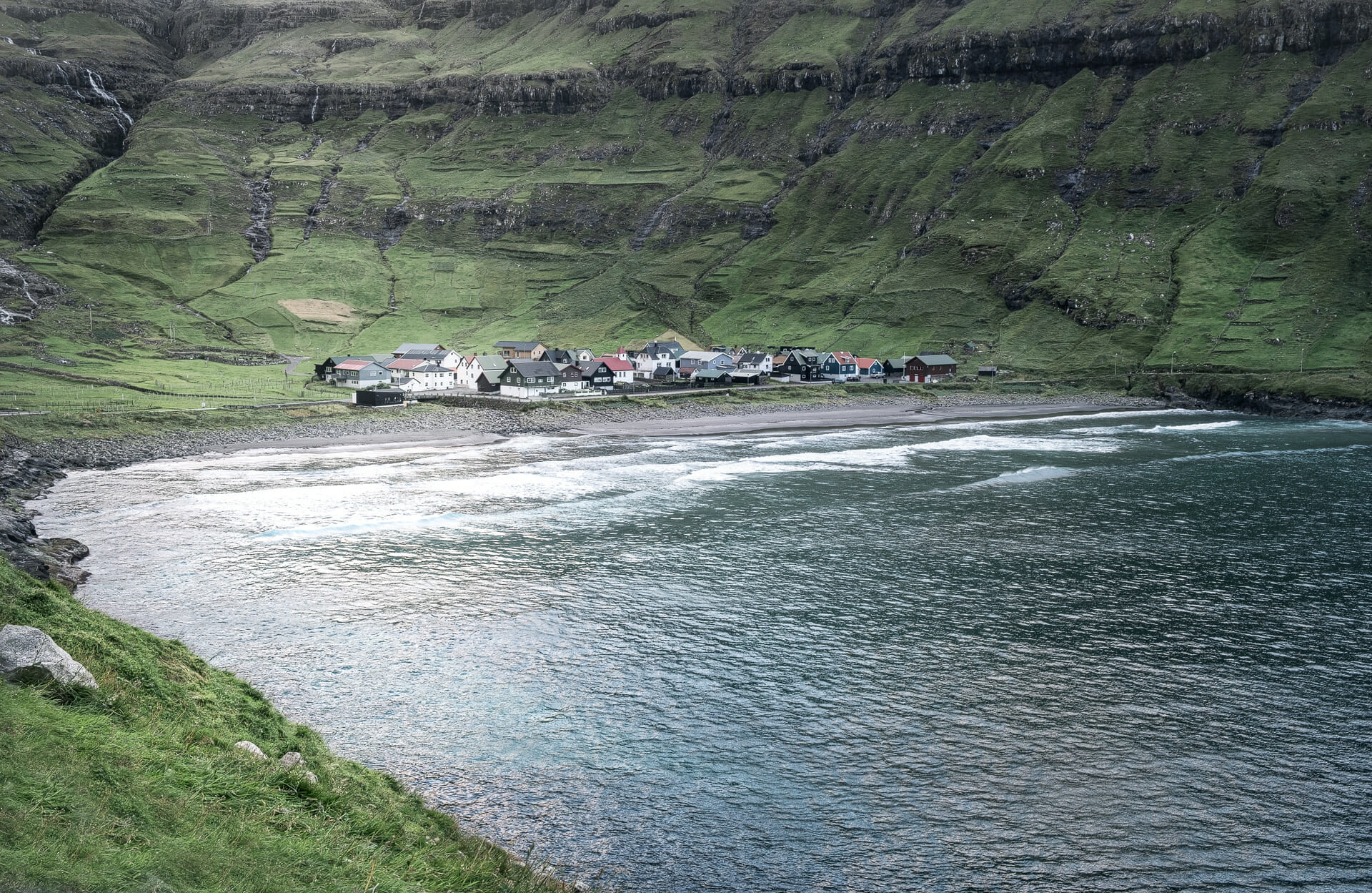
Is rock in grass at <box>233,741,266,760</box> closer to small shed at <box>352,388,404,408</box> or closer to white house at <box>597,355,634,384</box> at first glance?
small shed at <box>352,388,404,408</box>

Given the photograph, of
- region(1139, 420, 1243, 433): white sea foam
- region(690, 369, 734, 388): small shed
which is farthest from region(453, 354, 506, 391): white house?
region(1139, 420, 1243, 433): white sea foam

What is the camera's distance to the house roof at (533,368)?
169625mm

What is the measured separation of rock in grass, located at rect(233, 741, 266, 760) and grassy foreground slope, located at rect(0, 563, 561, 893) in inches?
14.3

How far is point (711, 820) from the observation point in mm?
34062

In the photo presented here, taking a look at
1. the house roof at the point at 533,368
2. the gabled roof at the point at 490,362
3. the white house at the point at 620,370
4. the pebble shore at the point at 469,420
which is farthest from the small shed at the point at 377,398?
the white house at the point at 620,370

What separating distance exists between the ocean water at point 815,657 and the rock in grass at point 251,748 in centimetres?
Result: 842

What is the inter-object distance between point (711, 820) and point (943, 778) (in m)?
9.86

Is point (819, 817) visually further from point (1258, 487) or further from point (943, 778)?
point (1258, 487)

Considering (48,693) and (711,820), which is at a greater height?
(48,693)

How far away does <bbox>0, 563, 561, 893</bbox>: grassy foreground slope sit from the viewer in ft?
61.0

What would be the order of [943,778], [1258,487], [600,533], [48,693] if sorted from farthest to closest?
[1258,487] → [600,533] → [943,778] → [48,693]

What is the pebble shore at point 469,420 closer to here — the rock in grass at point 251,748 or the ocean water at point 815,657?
the ocean water at point 815,657

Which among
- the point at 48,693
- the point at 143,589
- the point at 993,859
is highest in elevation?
the point at 48,693

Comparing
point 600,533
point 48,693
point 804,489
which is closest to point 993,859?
point 48,693
